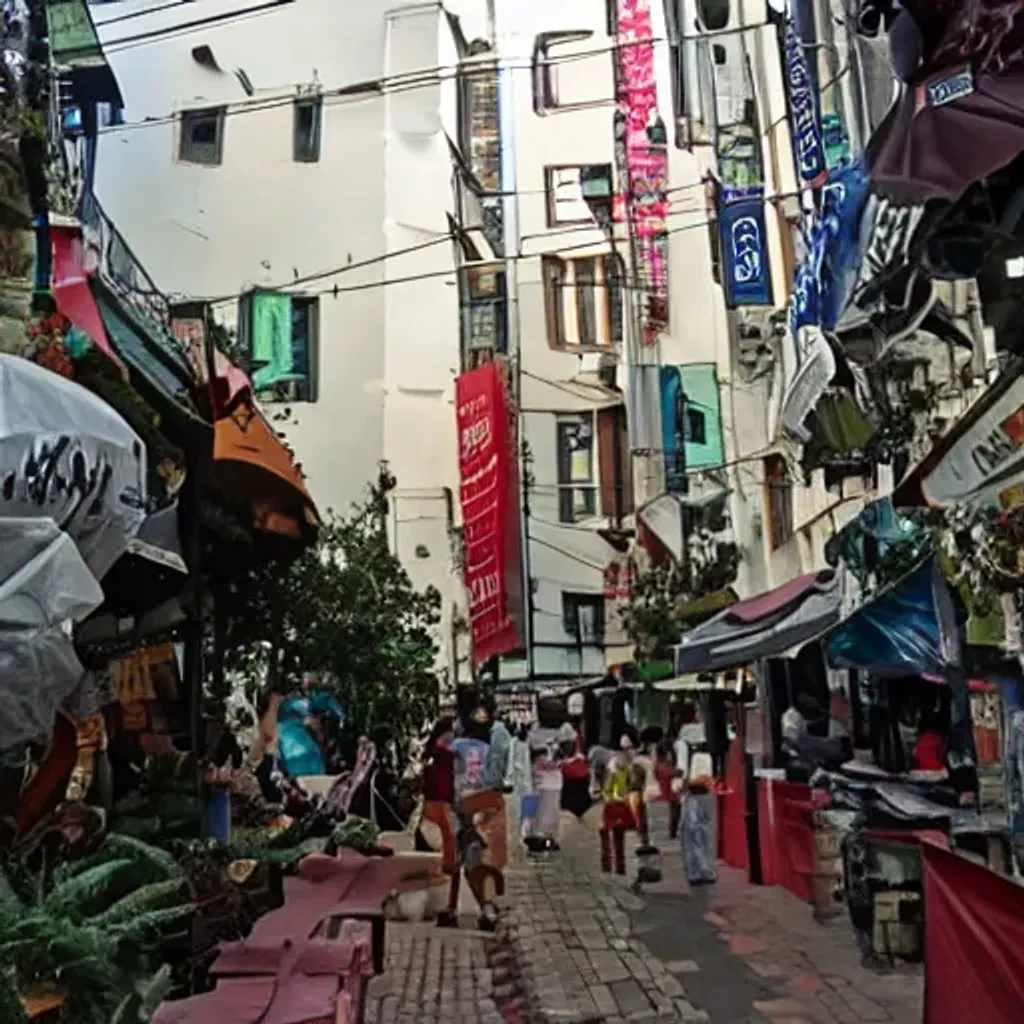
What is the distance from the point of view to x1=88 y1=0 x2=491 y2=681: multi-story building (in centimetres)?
2662

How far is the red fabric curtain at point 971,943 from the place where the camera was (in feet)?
16.1

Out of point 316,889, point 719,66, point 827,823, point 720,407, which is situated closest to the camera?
point 316,889

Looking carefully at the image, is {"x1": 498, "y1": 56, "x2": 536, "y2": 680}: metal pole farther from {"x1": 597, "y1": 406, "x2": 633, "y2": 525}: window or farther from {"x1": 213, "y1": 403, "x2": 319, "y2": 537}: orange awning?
{"x1": 213, "y1": 403, "x2": 319, "y2": 537}: orange awning

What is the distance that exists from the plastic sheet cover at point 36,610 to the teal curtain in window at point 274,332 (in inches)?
787

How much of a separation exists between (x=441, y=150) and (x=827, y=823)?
28950 millimetres

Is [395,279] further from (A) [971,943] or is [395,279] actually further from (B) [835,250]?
(A) [971,943]

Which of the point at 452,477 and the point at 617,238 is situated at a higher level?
the point at 617,238

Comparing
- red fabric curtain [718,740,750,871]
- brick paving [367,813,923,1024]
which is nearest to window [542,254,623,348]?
red fabric curtain [718,740,750,871]

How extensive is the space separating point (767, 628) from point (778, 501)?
9801 mm

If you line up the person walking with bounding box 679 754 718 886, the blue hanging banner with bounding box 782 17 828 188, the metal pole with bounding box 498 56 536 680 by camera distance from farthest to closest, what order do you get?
the metal pole with bounding box 498 56 536 680
the person walking with bounding box 679 754 718 886
the blue hanging banner with bounding box 782 17 828 188

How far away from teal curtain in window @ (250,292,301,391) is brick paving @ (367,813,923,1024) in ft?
43.2

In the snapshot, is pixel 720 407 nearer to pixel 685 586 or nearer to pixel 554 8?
pixel 685 586

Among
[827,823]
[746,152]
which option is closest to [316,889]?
[827,823]

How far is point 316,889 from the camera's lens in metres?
10.0
